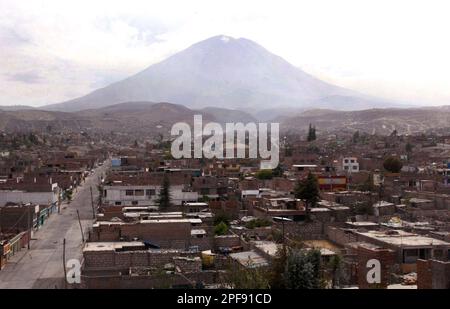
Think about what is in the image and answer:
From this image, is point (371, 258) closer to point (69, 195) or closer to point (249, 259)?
point (249, 259)

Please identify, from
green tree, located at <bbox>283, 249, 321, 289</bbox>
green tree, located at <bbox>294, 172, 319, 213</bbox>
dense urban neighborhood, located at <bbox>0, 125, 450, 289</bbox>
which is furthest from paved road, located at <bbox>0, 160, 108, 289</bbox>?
green tree, located at <bbox>294, 172, 319, 213</bbox>

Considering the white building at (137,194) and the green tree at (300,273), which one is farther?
the white building at (137,194)

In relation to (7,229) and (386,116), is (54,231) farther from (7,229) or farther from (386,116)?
(386,116)

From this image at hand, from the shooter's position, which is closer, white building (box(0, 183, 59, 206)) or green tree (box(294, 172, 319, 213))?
green tree (box(294, 172, 319, 213))

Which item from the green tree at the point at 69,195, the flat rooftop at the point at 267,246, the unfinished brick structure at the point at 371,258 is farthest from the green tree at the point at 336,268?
the green tree at the point at 69,195

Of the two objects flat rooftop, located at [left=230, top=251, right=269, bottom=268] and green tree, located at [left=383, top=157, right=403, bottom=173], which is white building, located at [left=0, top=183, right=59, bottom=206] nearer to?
flat rooftop, located at [left=230, top=251, right=269, bottom=268]

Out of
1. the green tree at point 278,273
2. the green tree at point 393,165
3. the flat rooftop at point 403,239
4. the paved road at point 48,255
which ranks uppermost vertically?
the green tree at point 393,165

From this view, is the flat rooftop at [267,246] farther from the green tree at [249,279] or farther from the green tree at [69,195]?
the green tree at [69,195]
